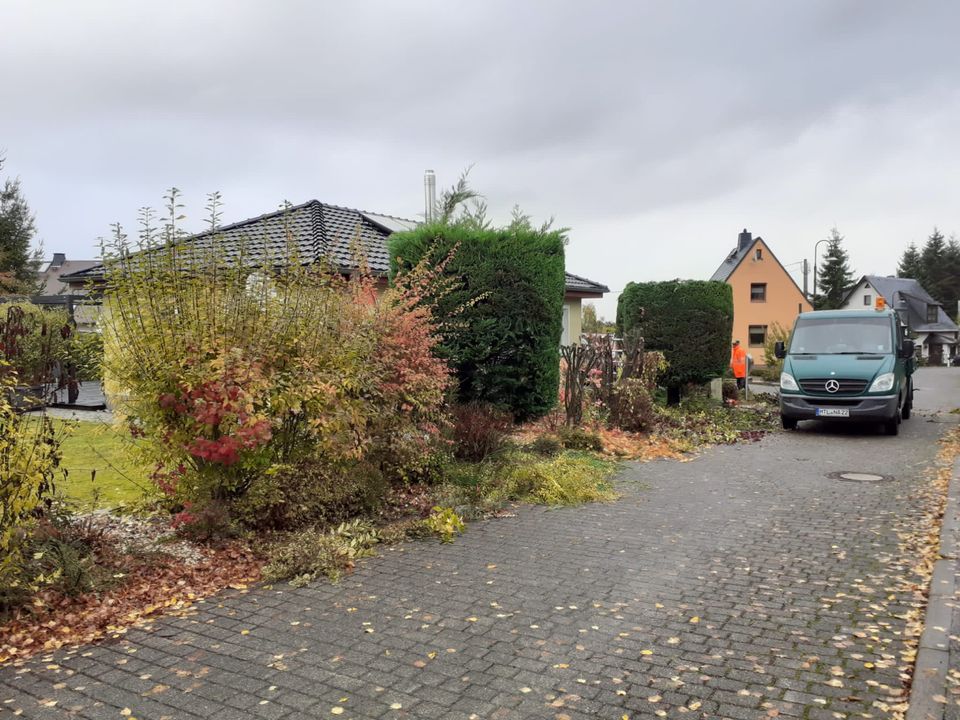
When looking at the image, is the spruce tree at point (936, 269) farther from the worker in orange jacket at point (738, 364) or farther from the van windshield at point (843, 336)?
the van windshield at point (843, 336)

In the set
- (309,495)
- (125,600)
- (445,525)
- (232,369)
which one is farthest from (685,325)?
(125,600)

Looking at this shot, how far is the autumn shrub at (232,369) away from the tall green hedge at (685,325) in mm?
11328

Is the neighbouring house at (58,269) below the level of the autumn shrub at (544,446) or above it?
above

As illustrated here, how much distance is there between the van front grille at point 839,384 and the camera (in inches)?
506

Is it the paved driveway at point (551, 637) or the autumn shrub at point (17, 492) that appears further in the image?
the autumn shrub at point (17, 492)

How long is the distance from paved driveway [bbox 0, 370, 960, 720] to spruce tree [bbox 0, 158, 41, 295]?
1220 inches

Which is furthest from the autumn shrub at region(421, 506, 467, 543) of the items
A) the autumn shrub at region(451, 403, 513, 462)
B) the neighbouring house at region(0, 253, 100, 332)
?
the neighbouring house at region(0, 253, 100, 332)

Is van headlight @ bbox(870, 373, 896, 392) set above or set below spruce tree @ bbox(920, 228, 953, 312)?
below

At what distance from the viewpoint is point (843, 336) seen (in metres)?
13.8

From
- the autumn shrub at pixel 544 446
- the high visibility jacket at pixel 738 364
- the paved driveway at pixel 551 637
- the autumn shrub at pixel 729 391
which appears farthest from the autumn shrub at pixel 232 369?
the high visibility jacket at pixel 738 364

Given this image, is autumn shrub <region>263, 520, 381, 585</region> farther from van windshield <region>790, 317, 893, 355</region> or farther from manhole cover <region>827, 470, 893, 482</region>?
van windshield <region>790, 317, 893, 355</region>

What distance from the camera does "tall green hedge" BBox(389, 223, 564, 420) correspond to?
1144 cm

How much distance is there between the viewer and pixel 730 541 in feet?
21.0

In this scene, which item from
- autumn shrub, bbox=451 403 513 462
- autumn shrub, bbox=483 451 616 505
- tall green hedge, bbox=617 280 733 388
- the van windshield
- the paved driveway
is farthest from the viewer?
tall green hedge, bbox=617 280 733 388
